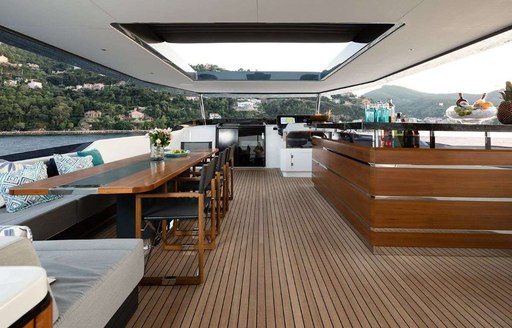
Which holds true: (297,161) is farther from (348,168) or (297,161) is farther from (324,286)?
(324,286)

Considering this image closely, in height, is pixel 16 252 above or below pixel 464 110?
below

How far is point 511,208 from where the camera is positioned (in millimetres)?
3125

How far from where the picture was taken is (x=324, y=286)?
98.0 inches

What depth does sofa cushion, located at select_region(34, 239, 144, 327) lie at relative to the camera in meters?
1.34

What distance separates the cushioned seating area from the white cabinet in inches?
186

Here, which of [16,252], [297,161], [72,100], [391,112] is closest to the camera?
[16,252]

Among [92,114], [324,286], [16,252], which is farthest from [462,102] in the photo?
[92,114]

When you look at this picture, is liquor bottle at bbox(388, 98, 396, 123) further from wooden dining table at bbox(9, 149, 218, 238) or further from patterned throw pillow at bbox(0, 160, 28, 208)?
patterned throw pillow at bbox(0, 160, 28, 208)

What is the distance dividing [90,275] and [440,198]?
2.88 m

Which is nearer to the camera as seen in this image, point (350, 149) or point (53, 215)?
point (53, 215)

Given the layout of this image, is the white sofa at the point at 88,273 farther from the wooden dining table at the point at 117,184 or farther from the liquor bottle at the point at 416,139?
the liquor bottle at the point at 416,139

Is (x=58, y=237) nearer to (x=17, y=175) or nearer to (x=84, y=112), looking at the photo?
(x=17, y=175)

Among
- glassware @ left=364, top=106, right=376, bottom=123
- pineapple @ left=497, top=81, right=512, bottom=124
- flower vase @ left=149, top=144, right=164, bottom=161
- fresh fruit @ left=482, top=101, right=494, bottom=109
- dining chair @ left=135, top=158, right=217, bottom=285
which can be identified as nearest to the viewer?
dining chair @ left=135, top=158, right=217, bottom=285

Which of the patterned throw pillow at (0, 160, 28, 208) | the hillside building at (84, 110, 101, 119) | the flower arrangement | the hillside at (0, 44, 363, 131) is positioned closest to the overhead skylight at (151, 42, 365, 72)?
the hillside at (0, 44, 363, 131)
